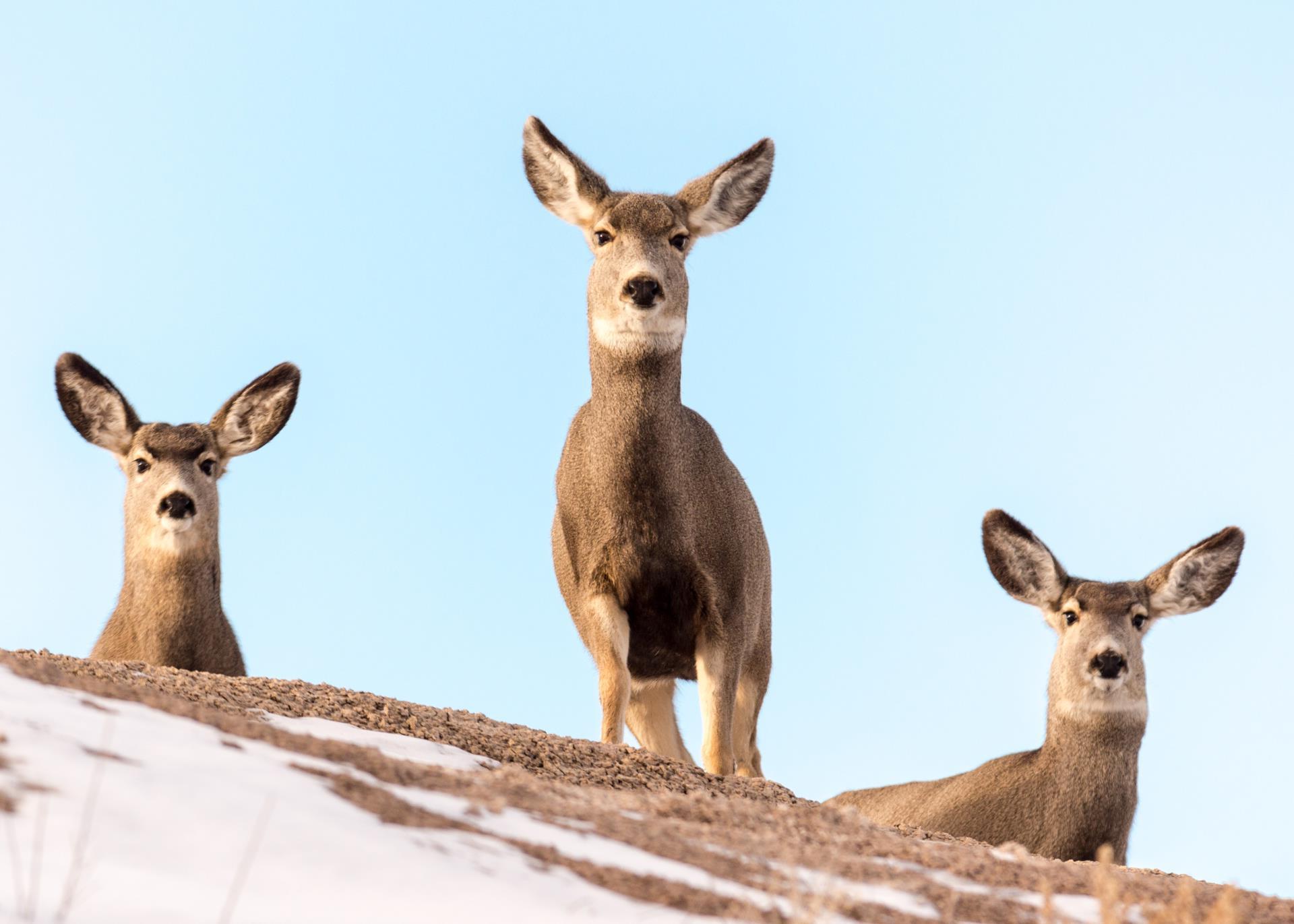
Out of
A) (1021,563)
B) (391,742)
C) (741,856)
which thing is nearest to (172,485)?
(391,742)

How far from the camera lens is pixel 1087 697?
34.8 feet

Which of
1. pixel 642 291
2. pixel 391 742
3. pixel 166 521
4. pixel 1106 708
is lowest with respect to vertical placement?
pixel 391 742

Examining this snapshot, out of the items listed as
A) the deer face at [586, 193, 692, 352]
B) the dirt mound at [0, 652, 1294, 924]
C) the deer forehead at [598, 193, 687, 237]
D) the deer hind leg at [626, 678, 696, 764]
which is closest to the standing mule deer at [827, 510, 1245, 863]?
the deer hind leg at [626, 678, 696, 764]

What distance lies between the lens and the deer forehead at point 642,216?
33.0 feet

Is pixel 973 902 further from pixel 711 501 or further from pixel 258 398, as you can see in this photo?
pixel 258 398

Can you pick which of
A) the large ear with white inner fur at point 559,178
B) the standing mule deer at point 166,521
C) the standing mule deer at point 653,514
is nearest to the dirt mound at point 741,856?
the standing mule deer at point 653,514

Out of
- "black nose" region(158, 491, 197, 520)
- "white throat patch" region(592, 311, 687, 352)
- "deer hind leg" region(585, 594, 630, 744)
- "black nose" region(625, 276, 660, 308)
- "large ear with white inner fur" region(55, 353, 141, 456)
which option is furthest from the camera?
"large ear with white inner fur" region(55, 353, 141, 456)

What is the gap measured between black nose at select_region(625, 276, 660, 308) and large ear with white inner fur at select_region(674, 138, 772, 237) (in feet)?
3.34

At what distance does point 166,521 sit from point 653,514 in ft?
9.63

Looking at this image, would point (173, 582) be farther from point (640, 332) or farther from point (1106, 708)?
point (1106, 708)

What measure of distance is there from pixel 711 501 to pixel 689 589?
0.63 m

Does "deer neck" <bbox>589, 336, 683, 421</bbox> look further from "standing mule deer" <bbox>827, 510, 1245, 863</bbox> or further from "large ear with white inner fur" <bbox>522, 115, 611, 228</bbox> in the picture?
"standing mule deer" <bbox>827, 510, 1245, 863</bbox>

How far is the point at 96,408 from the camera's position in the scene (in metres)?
11.0

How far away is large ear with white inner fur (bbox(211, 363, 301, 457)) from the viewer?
1117 cm
